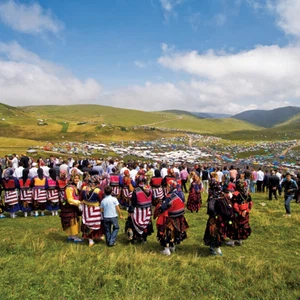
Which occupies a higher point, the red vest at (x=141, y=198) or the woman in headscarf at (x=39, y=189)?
the red vest at (x=141, y=198)

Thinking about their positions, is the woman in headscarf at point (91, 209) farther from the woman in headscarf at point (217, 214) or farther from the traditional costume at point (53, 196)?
the traditional costume at point (53, 196)

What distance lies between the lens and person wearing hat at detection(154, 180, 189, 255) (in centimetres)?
870

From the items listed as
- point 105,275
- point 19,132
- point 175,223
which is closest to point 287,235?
point 175,223

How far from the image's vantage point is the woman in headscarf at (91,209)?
9.23 metres

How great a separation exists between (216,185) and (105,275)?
4563mm

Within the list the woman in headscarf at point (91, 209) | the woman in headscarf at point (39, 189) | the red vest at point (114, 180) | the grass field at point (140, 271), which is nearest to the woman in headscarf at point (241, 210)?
the grass field at point (140, 271)

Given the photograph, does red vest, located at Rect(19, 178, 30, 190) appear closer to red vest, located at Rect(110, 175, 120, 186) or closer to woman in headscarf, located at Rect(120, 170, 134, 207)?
red vest, located at Rect(110, 175, 120, 186)

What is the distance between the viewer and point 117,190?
15.3 metres

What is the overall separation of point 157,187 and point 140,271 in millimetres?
6970

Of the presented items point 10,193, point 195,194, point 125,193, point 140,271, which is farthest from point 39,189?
point 195,194

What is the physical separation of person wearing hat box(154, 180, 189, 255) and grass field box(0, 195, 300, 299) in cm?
57

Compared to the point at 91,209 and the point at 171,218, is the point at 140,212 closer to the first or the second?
the point at 171,218

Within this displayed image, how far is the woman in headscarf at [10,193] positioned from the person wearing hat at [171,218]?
798cm

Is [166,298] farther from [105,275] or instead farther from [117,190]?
[117,190]
